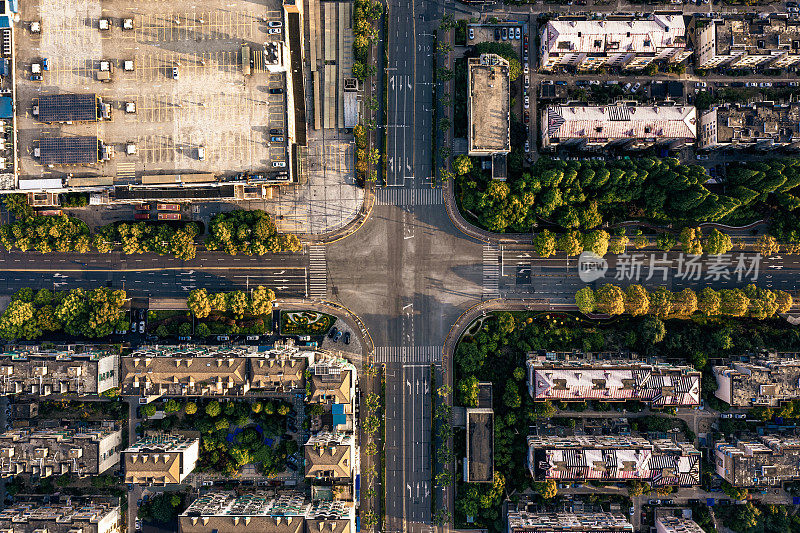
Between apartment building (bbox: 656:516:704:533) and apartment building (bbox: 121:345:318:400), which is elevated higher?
apartment building (bbox: 121:345:318:400)

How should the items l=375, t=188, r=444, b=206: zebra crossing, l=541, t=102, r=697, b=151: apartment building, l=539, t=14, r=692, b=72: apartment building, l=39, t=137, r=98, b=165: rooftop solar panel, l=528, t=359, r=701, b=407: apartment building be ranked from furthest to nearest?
l=375, t=188, r=444, b=206: zebra crossing < l=541, t=102, r=697, b=151: apartment building < l=539, t=14, r=692, b=72: apartment building < l=528, t=359, r=701, b=407: apartment building < l=39, t=137, r=98, b=165: rooftop solar panel

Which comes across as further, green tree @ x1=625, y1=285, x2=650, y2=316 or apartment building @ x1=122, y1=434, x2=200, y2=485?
green tree @ x1=625, y1=285, x2=650, y2=316

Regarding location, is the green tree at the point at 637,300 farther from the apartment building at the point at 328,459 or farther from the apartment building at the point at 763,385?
the apartment building at the point at 328,459

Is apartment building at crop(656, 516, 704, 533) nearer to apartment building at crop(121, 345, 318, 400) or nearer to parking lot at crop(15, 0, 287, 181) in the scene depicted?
apartment building at crop(121, 345, 318, 400)

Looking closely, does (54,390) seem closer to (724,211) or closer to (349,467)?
(349,467)

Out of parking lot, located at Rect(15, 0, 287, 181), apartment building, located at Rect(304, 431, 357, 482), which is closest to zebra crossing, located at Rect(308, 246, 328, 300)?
parking lot, located at Rect(15, 0, 287, 181)

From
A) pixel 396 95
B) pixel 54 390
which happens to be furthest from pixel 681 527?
pixel 54 390

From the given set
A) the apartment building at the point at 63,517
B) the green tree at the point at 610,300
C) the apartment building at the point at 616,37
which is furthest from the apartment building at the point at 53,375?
the apartment building at the point at 616,37
